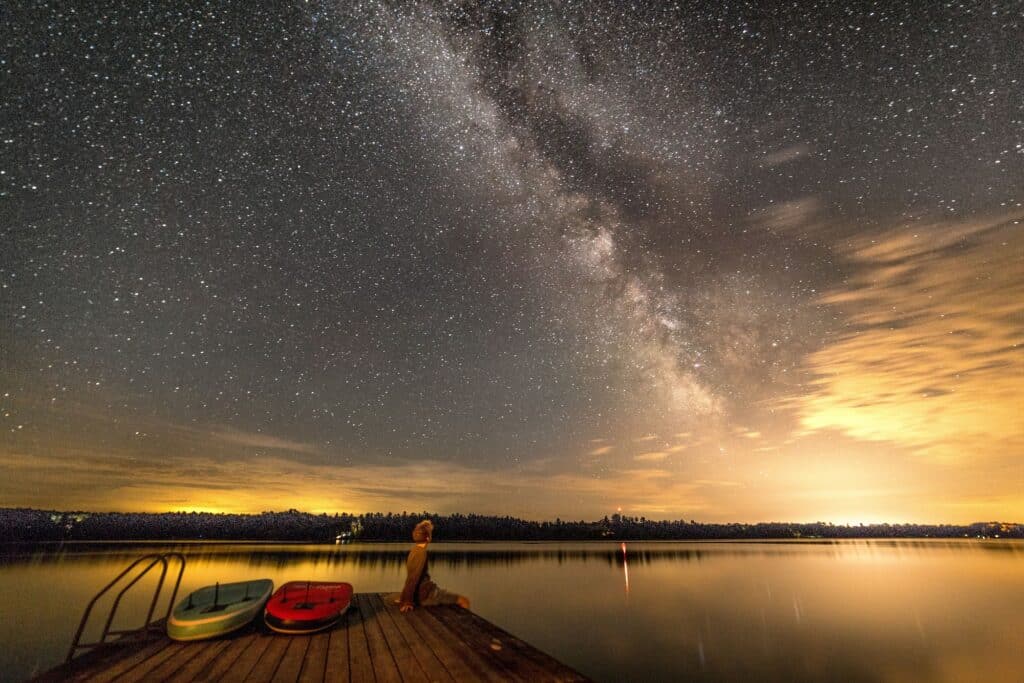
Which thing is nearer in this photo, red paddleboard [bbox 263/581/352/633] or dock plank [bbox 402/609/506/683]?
dock plank [bbox 402/609/506/683]

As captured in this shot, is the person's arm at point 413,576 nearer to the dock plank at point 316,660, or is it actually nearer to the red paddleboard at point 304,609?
the red paddleboard at point 304,609

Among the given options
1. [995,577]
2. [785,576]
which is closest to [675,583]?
[785,576]

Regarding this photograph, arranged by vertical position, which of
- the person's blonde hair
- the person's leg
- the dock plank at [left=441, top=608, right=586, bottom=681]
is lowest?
the dock plank at [left=441, top=608, right=586, bottom=681]

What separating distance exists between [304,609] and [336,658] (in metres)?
1.78

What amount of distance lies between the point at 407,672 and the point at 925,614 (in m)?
43.9

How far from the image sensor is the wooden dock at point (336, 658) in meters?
6.15

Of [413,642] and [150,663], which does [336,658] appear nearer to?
[413,642]

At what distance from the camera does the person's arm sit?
34.5 feet

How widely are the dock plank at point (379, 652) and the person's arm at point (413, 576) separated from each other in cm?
72

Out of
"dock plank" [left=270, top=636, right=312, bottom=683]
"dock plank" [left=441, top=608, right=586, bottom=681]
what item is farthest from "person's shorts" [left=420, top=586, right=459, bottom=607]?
"dock plank" [left=270, top=636, right=312, bottom=683]

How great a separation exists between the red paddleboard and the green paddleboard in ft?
0.93

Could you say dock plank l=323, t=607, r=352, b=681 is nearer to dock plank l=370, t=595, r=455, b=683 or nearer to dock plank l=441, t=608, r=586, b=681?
dock plank l=370, t=595, r=455, b=683

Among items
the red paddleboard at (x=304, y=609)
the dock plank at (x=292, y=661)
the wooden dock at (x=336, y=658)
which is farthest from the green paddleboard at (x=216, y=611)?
the dock plank at (x=292, y=661)

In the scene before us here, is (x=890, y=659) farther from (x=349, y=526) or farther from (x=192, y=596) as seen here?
(x=349, y=526)
